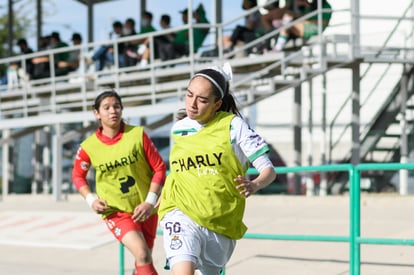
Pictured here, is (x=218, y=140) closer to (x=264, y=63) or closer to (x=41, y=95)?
(x=264, y=63)

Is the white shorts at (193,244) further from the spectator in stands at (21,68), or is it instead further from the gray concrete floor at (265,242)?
the spectator in stands at (21,68)

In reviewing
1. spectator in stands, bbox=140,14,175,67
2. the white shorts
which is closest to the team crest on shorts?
the white shorts

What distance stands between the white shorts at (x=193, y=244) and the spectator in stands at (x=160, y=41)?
1294cm

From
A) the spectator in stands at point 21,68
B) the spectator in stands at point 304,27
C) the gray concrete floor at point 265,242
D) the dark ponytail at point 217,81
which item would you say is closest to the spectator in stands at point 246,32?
the spectator in stands at point 304,27

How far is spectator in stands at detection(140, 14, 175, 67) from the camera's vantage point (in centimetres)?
1803

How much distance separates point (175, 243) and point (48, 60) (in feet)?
54.5

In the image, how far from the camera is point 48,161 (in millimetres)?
23703

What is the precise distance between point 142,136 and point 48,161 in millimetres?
17096

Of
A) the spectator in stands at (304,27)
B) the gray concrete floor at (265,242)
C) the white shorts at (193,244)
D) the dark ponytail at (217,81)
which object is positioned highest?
the spectator in stands at (304,27)

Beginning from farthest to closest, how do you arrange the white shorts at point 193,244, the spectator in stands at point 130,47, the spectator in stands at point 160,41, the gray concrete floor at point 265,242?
the spectator in stands at point 130,47 → the spectator in stands at point 160,41 → the gray concrete floor at point 265,242 → the white shorts at point 193,244

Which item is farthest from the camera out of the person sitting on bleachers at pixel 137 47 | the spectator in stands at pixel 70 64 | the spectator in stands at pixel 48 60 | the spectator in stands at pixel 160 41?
the spectator in stands at pixel 48 60

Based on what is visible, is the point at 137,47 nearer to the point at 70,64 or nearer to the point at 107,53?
the point at 107,53

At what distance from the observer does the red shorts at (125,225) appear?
690 centimetres

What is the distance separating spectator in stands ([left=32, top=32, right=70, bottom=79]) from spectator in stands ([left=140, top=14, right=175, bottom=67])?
3.10 m
